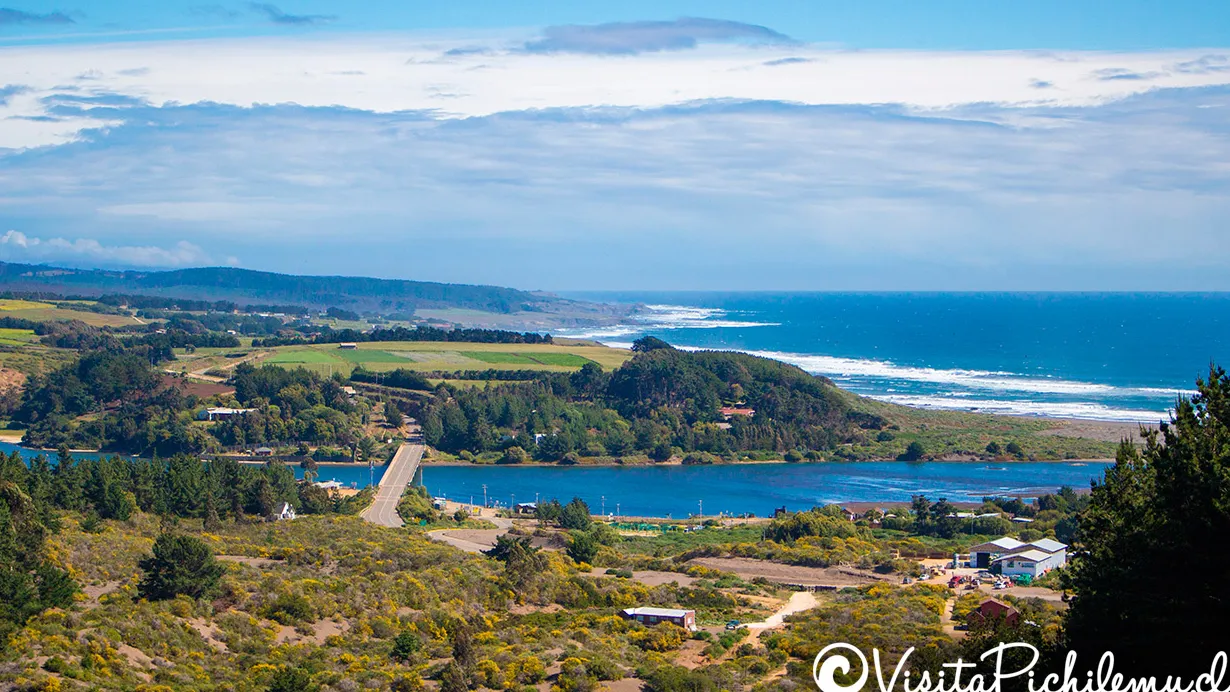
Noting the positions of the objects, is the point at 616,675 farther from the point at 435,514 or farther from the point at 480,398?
the point at 480,398

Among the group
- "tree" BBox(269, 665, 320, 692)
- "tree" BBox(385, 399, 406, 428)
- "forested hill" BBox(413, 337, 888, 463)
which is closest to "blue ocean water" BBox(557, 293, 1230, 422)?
"forested hill" BBox(413, 337, 888, 463)

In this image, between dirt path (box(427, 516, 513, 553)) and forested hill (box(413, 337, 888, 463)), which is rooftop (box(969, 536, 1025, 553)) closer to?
dirt path (box(427, 516, 513, 553))

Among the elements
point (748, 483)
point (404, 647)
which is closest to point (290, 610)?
point (404, 647)

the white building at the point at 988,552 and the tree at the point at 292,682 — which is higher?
the tree at the point at 292,682

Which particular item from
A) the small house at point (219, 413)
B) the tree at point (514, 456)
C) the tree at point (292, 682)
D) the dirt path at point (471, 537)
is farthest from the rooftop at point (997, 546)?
the small house at point (219, 413)

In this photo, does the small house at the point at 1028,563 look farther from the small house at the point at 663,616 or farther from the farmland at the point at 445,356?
the farmland at the point at 445,356

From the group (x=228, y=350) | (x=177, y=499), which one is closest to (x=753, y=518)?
(x=177, y=499)
